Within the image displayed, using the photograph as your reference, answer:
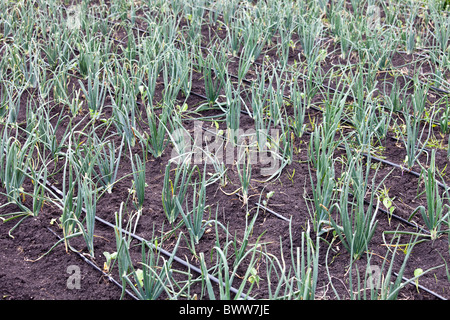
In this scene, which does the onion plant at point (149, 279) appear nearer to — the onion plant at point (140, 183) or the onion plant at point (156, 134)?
the onion plant at point (140, 183)

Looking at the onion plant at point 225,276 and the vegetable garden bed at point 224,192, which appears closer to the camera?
the onion plant at point 225,276

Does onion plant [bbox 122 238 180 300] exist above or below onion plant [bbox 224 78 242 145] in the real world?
below

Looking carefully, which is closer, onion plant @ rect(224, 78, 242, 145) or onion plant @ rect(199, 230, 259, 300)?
onion plant @ rect(199, 230, 259, 300)

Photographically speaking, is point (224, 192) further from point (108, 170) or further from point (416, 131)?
point (416, 131)

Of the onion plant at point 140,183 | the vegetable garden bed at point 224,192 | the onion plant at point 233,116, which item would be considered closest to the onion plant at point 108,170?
the vegetable garden bed at point 224,192

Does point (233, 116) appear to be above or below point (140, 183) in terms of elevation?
above

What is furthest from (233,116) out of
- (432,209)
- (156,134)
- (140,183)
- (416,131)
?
(432,209)

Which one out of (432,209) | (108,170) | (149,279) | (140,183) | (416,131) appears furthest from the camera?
(416,131)

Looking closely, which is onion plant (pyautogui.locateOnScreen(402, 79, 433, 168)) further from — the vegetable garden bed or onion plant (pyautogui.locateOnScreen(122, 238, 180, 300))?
onion plant (pyautogui.locateOnScreen(122, 238, 180, 300))

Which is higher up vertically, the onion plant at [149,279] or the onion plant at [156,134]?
the onion plant at [156,134]

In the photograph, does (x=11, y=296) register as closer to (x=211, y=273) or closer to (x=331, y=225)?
(x=211, y=273)

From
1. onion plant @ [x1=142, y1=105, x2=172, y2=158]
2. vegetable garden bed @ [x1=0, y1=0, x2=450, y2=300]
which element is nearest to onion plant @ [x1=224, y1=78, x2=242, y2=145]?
vegetable garden bed @ [x1=0, y1=0, x2=450, y2=300]

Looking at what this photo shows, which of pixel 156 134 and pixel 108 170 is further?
pixel 156 134

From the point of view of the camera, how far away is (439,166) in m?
2.59
